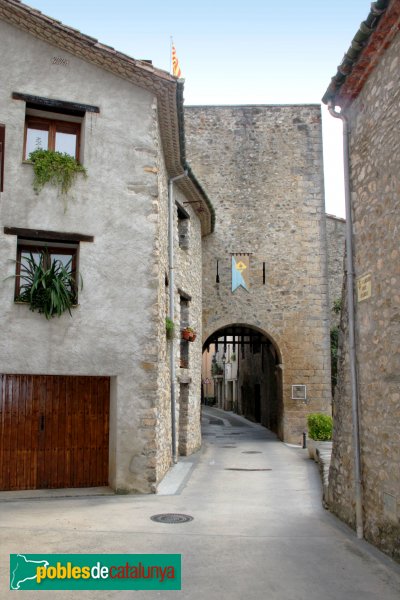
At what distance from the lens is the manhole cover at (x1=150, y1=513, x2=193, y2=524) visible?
7.14m

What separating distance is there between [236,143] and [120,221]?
10167 mm

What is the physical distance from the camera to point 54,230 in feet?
30.0

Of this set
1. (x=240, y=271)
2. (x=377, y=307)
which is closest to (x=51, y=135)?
(x=377, y=307)

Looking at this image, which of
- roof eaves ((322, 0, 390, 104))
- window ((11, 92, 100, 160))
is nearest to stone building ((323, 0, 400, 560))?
roof eaves ((322, 0, 390, 104))

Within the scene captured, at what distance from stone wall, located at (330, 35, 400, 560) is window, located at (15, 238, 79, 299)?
4.66 m

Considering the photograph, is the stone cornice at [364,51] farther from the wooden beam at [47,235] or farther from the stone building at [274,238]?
the stone building at [274,238]

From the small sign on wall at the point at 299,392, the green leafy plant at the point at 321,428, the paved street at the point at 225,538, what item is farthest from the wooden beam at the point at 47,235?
the small sign on wall at the point at 299,392

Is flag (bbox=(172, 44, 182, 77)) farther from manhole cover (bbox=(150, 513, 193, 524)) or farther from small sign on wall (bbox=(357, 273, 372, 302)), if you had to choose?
manhole cover (bbox=(150, 513, 193, 524))

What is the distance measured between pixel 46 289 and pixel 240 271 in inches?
392

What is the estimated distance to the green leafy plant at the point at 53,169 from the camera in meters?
9.12

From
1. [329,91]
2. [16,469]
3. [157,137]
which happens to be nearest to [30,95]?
[157,137]

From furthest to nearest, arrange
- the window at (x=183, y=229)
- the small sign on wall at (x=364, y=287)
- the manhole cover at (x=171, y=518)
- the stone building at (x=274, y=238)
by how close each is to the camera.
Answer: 1. the stone building at (x=274, y=238)
2. the window at (x=183, y=229)
3. the manhole cover at (x=171, y=518)
4. the small sign on wall at (x=364, y=287)

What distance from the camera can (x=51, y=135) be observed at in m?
9.57

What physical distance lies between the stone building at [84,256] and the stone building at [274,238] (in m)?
8.09
